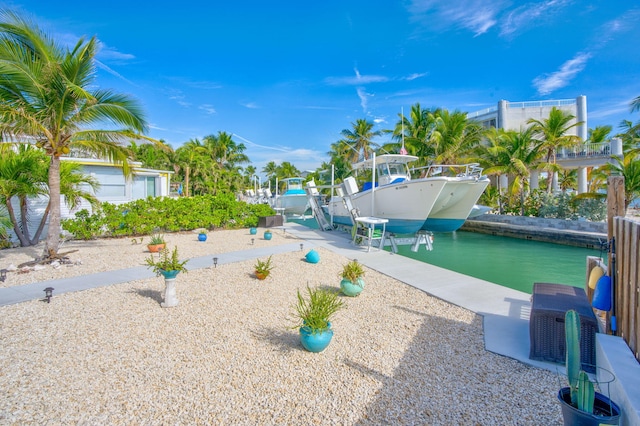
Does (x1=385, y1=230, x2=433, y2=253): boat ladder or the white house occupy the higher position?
the white house

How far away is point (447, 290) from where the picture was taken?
253 inches

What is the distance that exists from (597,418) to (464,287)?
4.66 metres

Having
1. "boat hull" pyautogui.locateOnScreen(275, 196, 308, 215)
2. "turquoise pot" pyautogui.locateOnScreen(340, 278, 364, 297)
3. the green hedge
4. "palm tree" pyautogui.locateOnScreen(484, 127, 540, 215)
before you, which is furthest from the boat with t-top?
"boat hull" pyautogui.locateOnScreen(275, 196, 308, 215)

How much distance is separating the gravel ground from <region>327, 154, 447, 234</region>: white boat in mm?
6254

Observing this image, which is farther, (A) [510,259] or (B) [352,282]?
(A) [510,259]

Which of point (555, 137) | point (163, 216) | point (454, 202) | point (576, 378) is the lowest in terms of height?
point (576, 378)

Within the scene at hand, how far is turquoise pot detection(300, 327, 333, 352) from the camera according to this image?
3.96 meters

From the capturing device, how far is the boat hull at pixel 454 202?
12.0m

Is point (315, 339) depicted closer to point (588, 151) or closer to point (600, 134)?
point (588, 151)

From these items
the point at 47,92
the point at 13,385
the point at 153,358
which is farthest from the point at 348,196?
the point at 13,385

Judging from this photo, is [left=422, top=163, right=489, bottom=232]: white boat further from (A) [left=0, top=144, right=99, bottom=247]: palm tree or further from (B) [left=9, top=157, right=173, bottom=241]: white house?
(A) [left=0, top=144, right=99, bottom=247]: palm tree

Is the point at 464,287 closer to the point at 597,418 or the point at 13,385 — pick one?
the point at 597,418

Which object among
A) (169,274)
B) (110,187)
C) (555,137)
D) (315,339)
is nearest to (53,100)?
(169,274)

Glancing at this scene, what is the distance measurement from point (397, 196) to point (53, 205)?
10554mm
